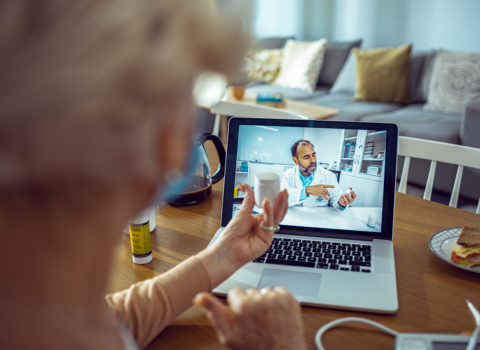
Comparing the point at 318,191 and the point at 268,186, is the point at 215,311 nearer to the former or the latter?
the point at 268,186

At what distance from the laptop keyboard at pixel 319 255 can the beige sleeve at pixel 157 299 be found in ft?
0.59

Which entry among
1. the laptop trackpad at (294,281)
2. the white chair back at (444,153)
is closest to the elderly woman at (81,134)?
the laptop trackpad at (294,281)

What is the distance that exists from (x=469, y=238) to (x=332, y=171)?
33cm

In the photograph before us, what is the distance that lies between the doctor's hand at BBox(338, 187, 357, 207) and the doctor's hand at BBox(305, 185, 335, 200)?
33 mm

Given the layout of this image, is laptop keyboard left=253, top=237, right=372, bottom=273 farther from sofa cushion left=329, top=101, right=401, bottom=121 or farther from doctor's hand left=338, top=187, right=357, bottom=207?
sofa cushion left=329, top=101, right=401, bottom=121

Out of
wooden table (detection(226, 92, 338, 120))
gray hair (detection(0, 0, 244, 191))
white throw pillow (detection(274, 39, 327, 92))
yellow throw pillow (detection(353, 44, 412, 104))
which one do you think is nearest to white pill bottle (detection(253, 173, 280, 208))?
gray hair (detection(0, 0, 244, 191))

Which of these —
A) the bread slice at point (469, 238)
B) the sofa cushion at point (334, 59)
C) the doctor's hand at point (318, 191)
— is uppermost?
the sofa cushion at point (334, 59)

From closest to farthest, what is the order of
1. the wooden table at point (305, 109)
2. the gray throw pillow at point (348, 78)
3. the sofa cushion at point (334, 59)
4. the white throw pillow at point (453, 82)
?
the wooden table at point (305, 109), the white throw pillow at point (453, 82), the gray throw pillow at point (348, 78), the sofa cushion at point (334, 59)

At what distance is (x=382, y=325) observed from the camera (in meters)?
0.74

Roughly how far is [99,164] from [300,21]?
16.3 ft

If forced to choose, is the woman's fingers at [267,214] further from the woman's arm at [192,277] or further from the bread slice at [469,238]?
the bread slice at [469,238]

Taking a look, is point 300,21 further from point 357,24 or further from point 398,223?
point 398,223

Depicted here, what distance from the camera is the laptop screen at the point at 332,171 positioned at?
999 millimetres

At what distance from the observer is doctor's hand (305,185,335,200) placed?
3.31 ft
